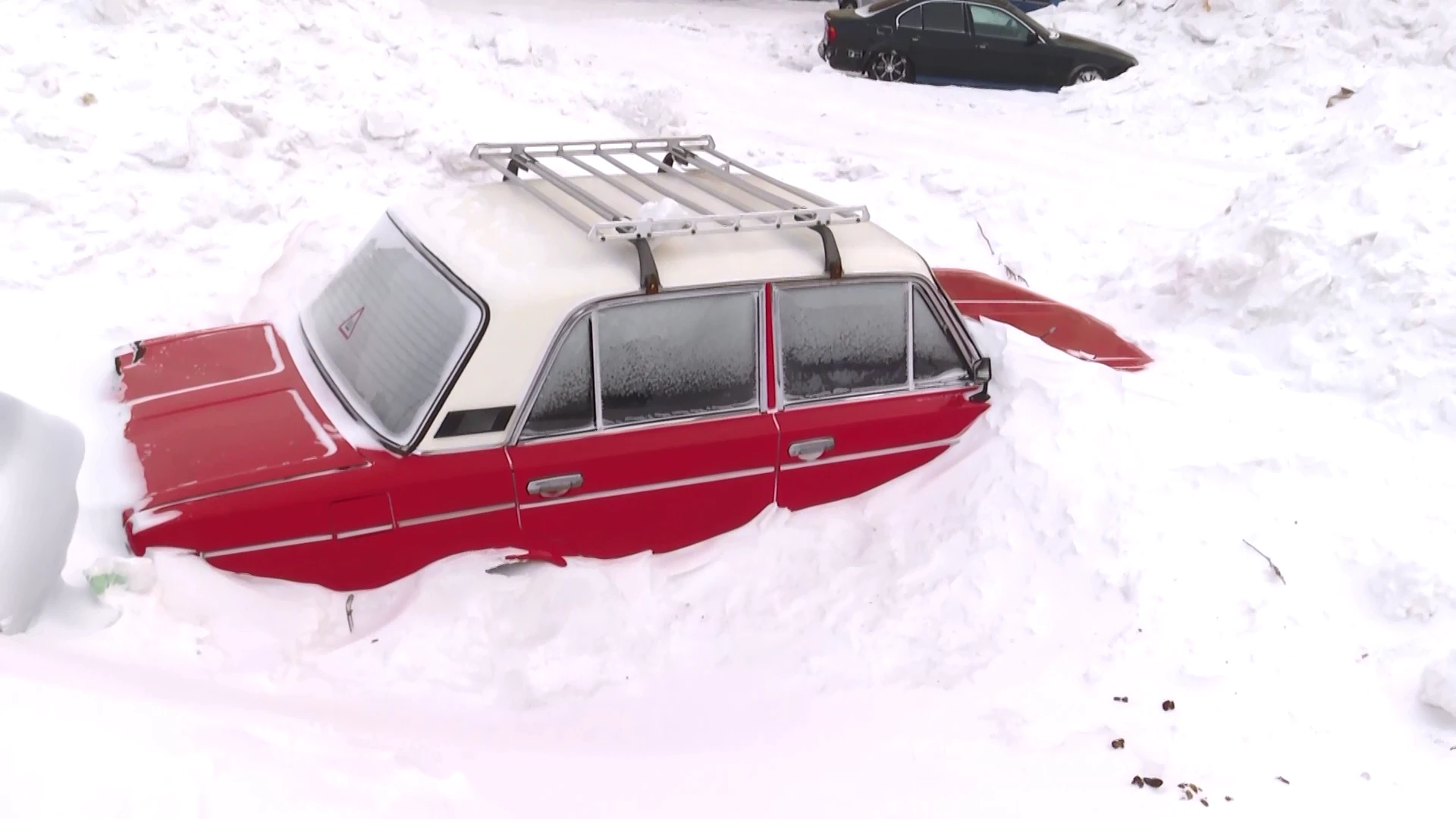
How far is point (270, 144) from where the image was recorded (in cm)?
669

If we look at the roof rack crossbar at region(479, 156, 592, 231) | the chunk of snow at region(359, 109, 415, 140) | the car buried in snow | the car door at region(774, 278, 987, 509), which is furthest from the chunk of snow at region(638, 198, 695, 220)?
the chunk of snow at region(359, 109, 415, 140)

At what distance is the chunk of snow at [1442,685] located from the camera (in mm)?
3326

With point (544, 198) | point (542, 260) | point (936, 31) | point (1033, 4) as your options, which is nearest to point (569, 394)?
point (542, 260)

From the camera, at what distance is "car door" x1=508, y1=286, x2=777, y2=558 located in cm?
366

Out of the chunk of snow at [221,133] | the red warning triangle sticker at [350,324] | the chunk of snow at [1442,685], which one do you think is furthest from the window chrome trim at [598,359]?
the chunk of snow at [221,133]

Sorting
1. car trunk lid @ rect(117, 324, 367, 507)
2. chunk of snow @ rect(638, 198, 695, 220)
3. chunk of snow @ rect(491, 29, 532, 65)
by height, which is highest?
chunk of snow @ rect(638, 198, 695, 220)

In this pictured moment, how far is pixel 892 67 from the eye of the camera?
12133mm

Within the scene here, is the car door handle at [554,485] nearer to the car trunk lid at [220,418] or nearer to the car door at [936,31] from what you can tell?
the car trunk lid at [220,418]

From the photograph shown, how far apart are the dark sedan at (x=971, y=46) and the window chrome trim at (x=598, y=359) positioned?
9.03 metres

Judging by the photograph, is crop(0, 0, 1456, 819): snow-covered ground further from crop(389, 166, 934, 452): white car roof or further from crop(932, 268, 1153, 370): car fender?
crop(389, 166, 934, 452): white car roof

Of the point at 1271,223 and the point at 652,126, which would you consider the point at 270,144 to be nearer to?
the point at 652,126

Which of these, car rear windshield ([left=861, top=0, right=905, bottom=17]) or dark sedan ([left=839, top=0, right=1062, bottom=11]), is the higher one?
car rear windshield ([left=861, top=0, right=905, bottom=17])

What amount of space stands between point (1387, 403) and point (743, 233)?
Result: 10.0ft

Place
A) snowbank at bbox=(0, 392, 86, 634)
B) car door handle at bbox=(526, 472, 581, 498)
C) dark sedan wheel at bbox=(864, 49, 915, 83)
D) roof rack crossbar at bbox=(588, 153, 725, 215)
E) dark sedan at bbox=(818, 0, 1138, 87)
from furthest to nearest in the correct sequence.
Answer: dark sedan wheel at bbox=(864, 49, 915, 83)
dark sedan at bbox=(818, 0, 1138, 87)
roof rack crossbar at bbox=(588, 153, 725, 215)
car door handle at bbox=(526, 472, 581, 498)
snowbank at bbox=(0, 392, 86, 634)
